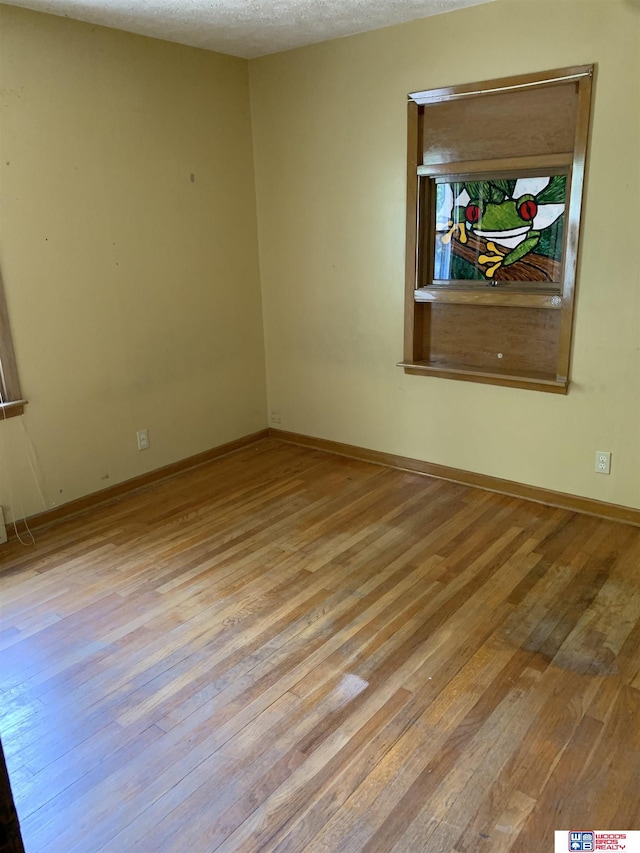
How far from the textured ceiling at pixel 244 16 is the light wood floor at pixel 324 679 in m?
2.54

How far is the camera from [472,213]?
349 centimetres

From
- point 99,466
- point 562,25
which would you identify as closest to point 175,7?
point 562,25

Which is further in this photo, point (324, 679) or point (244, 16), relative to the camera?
point (244, 16)

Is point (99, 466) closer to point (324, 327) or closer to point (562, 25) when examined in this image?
point (324, 327)

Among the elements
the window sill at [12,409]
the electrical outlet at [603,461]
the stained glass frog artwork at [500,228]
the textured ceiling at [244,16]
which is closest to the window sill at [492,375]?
the electrical outlet at [603,461]

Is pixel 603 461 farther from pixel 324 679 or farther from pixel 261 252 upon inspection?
pixel 261 252

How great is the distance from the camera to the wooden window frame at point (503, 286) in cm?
304

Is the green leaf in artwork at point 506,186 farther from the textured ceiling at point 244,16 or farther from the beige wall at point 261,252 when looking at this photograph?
the textured ceiling at point 244,16

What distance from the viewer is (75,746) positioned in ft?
6.40

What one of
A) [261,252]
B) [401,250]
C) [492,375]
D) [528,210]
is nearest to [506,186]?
[528,210]

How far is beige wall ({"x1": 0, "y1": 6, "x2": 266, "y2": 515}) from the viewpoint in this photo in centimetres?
312

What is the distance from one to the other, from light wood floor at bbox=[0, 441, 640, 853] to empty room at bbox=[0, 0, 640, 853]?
12mm

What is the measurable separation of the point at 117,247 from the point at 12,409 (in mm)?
1075

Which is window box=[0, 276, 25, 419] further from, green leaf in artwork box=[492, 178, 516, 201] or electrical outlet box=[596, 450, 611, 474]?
electrical outlet box=[596, 450, 611, 474]
